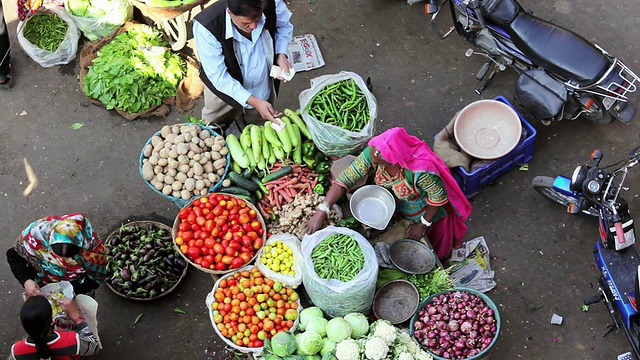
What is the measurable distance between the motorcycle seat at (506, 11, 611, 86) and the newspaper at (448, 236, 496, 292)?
4.74 ft

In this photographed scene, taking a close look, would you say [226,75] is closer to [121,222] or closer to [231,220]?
[231,220]

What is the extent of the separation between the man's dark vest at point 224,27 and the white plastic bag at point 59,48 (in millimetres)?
2317

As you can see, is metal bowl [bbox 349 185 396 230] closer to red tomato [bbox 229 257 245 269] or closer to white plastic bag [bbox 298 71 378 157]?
white plastic bag [bbox 298 71 378 157]

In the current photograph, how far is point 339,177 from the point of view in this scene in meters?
3.85

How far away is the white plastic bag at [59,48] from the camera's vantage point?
223 inches

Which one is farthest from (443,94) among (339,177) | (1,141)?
(1,141)

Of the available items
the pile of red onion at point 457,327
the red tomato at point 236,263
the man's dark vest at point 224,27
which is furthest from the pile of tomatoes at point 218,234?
Answer: the pile of red onion at point 457,327

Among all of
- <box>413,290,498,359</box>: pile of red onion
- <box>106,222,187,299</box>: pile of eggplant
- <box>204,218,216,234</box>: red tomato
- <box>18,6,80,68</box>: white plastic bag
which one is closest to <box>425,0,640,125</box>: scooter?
<box>413,290,498,359</box>: pile of red onion

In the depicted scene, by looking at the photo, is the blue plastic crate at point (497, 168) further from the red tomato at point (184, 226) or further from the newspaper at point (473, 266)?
the red tomato at point (184, 226)

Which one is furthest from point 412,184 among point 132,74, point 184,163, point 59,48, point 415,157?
point 59,48

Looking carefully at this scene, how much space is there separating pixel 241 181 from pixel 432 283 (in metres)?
1.48

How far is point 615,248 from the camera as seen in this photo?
13.6 ft

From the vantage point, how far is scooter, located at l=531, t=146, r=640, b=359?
3.96 m

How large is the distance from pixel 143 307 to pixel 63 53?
2.78 m
